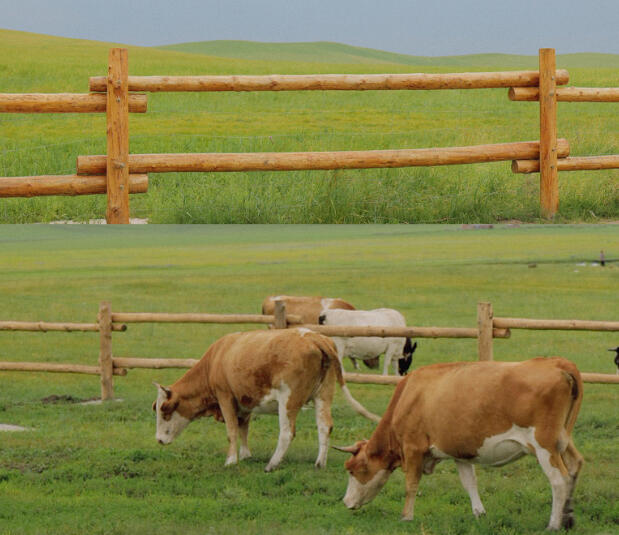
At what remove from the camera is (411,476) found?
21.8ft

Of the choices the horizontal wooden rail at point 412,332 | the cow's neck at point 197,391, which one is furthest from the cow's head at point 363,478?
the horizontal wooden rail at point 412,332

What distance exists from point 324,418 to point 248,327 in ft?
34.1

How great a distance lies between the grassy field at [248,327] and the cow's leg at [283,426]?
0.37ft

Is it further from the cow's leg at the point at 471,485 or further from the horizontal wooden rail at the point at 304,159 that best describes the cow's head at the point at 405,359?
the cow's leg at the point at 471,485

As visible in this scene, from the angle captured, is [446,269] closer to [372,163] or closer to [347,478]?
[372,163]

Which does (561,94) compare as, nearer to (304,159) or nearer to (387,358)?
(304,159)

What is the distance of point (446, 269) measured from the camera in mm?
20484

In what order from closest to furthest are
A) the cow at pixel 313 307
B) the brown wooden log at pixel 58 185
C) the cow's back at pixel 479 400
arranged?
the cow's back at pixel 479 400
the brown wooden log at pixel 58 185
the cow at pixel 313 307

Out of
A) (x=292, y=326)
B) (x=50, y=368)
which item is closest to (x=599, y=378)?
(x=292, y=326)

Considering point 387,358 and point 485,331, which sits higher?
point 485,331

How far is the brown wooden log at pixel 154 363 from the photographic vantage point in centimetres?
1163

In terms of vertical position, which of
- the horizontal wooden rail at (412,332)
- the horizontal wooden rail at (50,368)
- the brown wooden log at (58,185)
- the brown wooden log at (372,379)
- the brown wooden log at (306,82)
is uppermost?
the brown wooden log at (306,82)

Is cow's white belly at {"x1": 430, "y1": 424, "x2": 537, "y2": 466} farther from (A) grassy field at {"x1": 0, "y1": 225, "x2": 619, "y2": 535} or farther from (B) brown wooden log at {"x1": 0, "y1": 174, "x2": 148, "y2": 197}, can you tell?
(B) brown wooden log at {"x1": 0, "y1": 174, "x2": 148, "y2": 197}

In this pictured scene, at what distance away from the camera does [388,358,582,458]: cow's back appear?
241 inches
